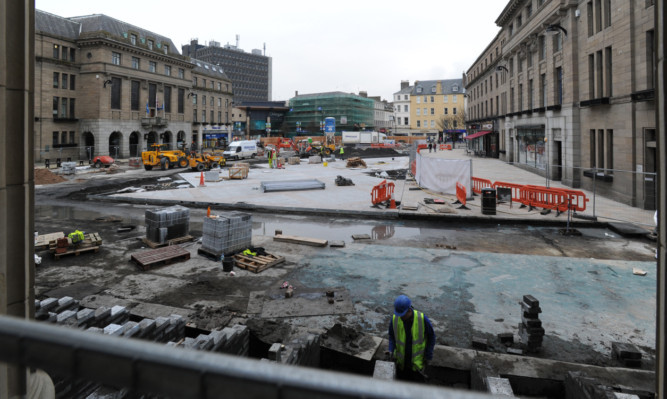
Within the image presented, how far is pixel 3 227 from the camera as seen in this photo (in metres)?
3.17

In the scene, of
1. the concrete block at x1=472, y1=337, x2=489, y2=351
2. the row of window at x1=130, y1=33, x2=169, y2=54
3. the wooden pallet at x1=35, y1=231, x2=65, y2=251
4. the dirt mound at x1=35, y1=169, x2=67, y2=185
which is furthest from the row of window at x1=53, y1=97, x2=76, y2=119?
the concrete block at x1=472, y1=337, x2=489, y2=351

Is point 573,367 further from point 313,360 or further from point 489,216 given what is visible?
point 489,216

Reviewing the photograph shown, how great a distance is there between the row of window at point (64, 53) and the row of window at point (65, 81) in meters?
2.10

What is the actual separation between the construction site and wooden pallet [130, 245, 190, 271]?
0.04 m

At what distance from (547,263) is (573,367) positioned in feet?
19.0

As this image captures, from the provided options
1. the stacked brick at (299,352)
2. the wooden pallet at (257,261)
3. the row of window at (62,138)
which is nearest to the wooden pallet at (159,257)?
the wooden pallet at (257,261)

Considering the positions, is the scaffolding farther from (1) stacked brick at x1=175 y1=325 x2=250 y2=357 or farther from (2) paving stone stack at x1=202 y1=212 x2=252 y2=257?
(1) stacked brick at x1=175 y1=325 x2=250 y2=357

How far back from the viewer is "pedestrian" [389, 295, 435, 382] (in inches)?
205

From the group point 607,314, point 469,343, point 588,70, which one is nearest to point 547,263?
point 607,314

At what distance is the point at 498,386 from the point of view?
4699mm

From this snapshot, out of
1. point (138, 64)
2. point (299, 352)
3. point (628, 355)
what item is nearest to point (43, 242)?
point (299, 352)

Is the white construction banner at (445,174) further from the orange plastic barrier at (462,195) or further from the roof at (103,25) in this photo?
the roof at (103,25)

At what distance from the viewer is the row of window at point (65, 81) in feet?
164

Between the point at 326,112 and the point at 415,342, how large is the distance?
128m
